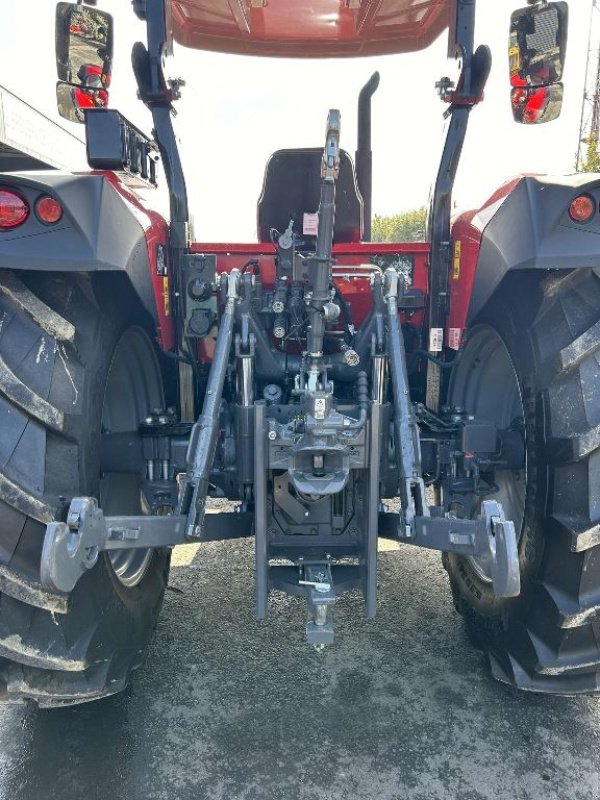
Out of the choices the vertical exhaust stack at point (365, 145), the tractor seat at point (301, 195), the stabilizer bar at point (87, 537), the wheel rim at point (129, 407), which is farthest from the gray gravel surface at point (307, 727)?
the vertical exhaust stack at point (365, 145)

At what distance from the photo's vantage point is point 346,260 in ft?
8.75

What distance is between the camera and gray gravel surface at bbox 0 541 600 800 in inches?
70.8

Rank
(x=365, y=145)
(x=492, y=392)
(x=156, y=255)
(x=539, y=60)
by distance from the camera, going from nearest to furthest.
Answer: (x=539, y=60) → (x=156, y=255) → (x=492, y=392) → (x=365, y=145)

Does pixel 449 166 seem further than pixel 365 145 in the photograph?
No

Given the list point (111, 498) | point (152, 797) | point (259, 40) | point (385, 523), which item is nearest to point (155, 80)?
point (259, 40)

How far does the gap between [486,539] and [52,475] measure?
112 centimetres

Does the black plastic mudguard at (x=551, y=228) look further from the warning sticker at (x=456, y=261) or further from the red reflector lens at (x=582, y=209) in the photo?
the warning sticker at (x=456, y=261)

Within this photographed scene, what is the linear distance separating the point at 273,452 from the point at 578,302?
0.99m

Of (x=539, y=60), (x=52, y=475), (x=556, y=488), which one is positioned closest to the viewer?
(x=52, y=475)

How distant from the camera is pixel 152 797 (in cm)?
176

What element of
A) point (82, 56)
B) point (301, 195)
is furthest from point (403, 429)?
point (301, 195)

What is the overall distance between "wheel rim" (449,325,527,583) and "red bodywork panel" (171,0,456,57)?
146 centimetres

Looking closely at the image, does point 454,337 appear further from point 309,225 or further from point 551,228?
point 309,225

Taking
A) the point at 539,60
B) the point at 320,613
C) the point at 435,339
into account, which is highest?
the point at 539,60
